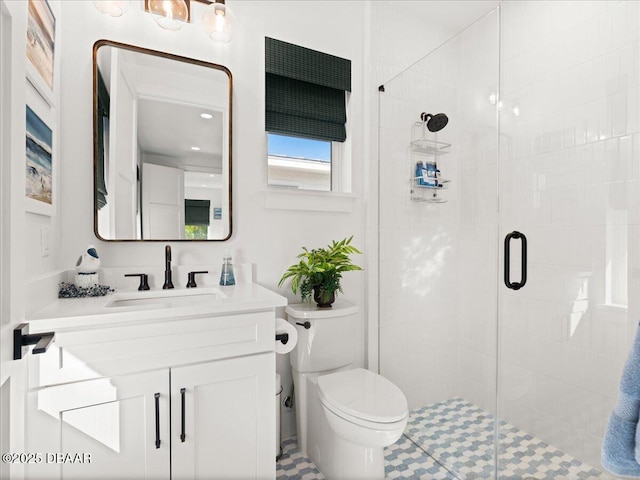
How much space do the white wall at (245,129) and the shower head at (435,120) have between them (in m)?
0.36

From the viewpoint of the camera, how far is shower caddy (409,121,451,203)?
6.55 ft

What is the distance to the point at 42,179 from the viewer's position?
122 centimetres

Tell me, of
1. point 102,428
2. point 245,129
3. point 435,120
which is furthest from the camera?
point 435,120

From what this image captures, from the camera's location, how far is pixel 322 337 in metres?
1.75

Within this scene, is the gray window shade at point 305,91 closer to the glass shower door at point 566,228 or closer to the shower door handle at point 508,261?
the glass shower door at point 566,228

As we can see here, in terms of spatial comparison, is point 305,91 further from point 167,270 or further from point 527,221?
point 527,221

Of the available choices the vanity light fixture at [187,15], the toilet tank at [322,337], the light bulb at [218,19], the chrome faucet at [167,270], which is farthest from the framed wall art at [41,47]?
the toilet tank at [322,337]

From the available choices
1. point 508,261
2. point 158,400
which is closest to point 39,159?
point 158,400

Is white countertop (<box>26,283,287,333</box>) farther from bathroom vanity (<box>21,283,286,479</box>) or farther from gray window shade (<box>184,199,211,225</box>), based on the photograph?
gray window shade (<box>184,199,211,225</box>)

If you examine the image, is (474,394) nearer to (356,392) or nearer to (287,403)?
(356,392)

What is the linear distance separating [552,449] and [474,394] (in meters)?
0.37

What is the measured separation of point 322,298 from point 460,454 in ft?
3.27

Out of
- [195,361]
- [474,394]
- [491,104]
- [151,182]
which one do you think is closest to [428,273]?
[474,394]

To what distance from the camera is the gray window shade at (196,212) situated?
173cm
